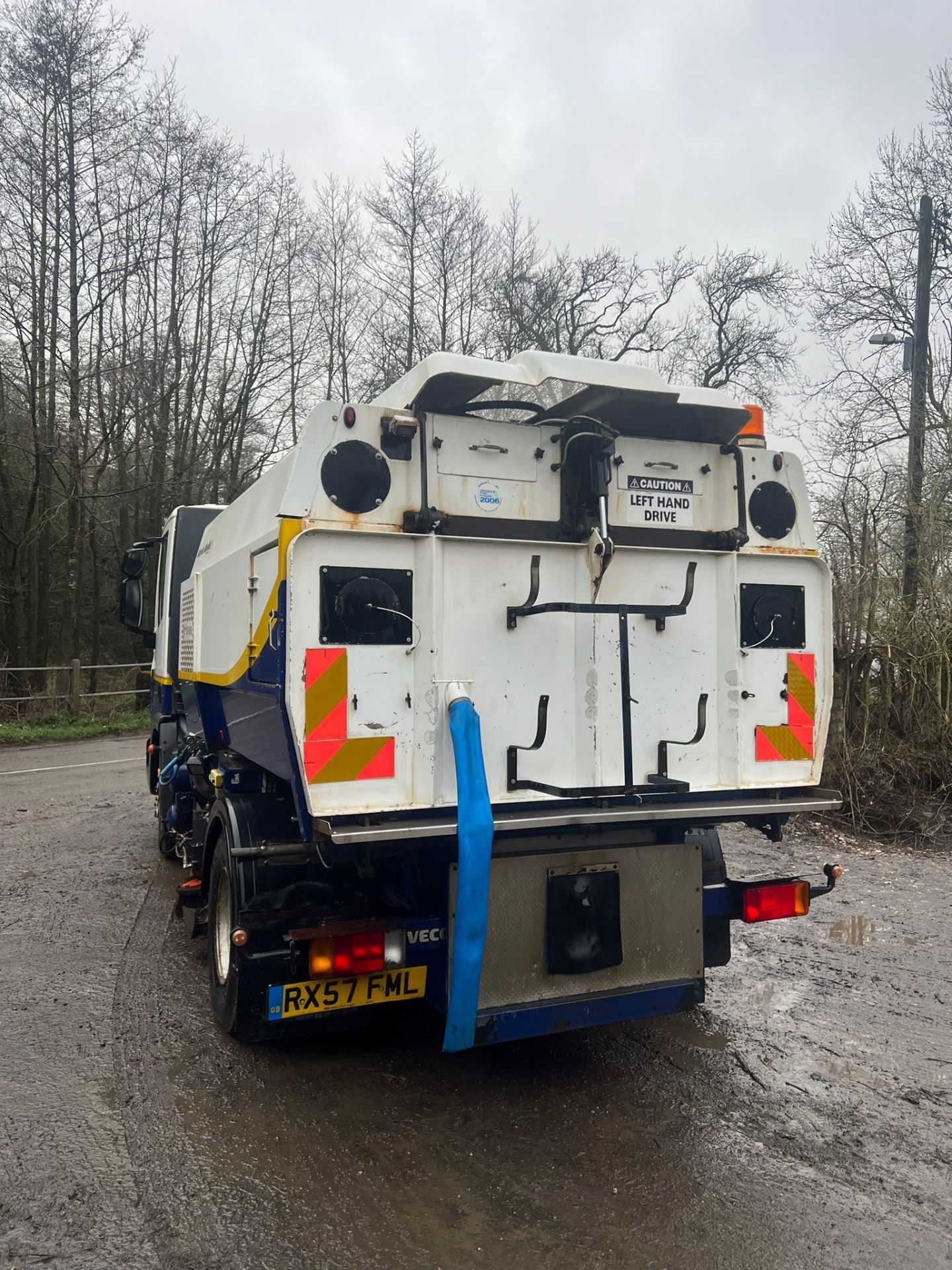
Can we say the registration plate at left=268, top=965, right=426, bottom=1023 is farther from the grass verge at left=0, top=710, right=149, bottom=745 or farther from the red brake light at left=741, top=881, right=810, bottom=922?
the grass verge at left=0, top=710, right=149, bottom=745

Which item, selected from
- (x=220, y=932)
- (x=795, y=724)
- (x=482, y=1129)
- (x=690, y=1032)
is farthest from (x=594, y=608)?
(x=220, y=932)

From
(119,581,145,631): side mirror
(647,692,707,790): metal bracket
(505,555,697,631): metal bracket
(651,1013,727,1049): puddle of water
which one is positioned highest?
(119,581,145,631): side mirror

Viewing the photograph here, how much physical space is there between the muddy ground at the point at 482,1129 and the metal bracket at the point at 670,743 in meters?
1.31

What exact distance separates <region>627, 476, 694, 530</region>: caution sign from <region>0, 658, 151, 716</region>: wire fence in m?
16.1

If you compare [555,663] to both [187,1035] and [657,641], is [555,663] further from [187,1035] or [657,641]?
[187,1035]

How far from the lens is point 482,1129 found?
3486 mm

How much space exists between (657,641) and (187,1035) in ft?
9.46

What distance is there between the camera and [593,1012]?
363cm

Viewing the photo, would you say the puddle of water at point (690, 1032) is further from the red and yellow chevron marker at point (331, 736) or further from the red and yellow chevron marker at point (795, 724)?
the red and yellow chevron marker at point (331, 736)

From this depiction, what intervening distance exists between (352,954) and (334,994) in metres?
0.25

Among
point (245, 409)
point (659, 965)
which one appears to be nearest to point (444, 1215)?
point (659, 965)

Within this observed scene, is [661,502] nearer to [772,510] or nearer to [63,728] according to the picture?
[772,510]

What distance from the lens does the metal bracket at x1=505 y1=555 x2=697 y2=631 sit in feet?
11.8

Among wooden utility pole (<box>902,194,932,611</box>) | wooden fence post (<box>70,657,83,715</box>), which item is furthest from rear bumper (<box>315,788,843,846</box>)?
wooden fence post (<box>70,657,83,715</box>)
